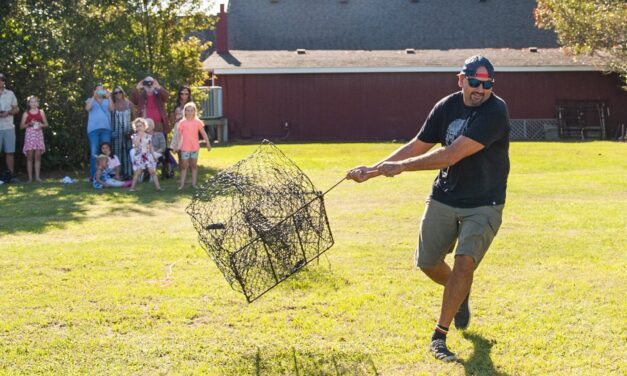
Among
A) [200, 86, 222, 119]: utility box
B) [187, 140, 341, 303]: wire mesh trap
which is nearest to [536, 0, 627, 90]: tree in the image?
[200, 86, 222, 119]: utility box

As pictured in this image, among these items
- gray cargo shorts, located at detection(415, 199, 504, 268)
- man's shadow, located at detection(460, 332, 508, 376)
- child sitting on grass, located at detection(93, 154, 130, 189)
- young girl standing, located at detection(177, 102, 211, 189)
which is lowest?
man's shadow, located at detection(460, 332, 508, 376)

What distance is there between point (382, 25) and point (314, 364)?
3379 cm

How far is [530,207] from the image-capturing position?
12172 millimetres

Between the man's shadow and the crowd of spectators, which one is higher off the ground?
the crowd of spectators

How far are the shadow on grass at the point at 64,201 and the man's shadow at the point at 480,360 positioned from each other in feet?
21.1

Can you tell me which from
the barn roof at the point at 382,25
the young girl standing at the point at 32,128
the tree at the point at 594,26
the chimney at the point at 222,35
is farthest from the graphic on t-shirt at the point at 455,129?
the barn roof at the point at 382,25

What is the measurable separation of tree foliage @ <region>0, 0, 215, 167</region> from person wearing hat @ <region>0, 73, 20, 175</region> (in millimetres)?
1729

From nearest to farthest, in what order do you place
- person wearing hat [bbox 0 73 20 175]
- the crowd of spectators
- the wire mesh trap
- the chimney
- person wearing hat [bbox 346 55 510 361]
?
1. person wearing hat [bbox 346 55 510 361]
2. the wire mesh trap
3. the crowd of spectators
4. person wearing hat [bbox 0 73 20 175]
5. the chimney

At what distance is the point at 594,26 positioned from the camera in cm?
2661

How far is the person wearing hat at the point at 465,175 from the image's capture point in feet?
17.7

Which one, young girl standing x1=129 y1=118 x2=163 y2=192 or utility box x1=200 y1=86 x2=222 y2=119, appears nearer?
young girl standing x1=129 y1=118 x2=163 y2=192

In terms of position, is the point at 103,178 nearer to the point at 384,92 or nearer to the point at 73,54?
the point at 73,54

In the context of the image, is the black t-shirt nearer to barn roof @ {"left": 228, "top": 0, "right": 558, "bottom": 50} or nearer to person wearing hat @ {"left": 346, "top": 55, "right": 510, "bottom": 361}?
person wearing hat @ {"left": 346, "top": 55, "right": 510, "bottom": 361}

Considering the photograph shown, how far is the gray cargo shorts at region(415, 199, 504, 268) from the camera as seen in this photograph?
217 inches
